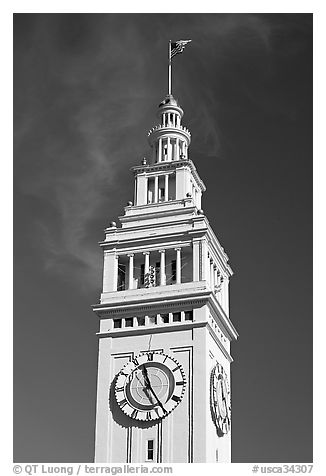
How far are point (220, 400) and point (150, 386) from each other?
525cm

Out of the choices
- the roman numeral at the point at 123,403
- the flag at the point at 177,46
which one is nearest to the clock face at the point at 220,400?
the roman numeral at the point at 123,403

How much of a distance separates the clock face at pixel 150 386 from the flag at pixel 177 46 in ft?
77.4

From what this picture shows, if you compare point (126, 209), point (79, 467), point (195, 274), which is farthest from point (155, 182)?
point (79, 467)

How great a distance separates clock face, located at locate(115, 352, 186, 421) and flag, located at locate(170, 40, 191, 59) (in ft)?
77.4

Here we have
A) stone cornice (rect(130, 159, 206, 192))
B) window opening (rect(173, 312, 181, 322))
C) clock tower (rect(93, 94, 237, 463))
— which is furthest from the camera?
stone cornice (rect(130, 159, 206, 192))

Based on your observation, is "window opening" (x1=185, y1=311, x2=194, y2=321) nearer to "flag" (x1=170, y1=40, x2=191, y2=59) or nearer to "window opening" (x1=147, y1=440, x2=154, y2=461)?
"window opening" (x1=147, y1=440, x2=154, y2=461)

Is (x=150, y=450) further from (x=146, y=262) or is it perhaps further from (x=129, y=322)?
(x=146, y=262)

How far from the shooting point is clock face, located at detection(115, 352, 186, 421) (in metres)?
64.2

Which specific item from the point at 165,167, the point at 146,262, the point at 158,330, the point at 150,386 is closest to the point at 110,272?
the point at 146,262

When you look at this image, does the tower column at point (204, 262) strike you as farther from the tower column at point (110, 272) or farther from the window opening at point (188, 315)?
the tower column at point (110, 272)

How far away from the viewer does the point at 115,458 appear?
64.0 meters

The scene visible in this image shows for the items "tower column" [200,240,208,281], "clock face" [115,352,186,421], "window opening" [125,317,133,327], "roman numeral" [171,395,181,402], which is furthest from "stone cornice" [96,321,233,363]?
"roman numeral" [171,395,181,402]

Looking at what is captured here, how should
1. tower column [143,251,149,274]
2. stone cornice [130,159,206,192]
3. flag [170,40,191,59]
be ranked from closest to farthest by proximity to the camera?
1. tower column [143,251,149,274]
2. flag [170,40,191,59]
3. stone cornice [130,159,206,192]

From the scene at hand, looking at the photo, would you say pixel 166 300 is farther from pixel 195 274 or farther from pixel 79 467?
pixel 79 467
